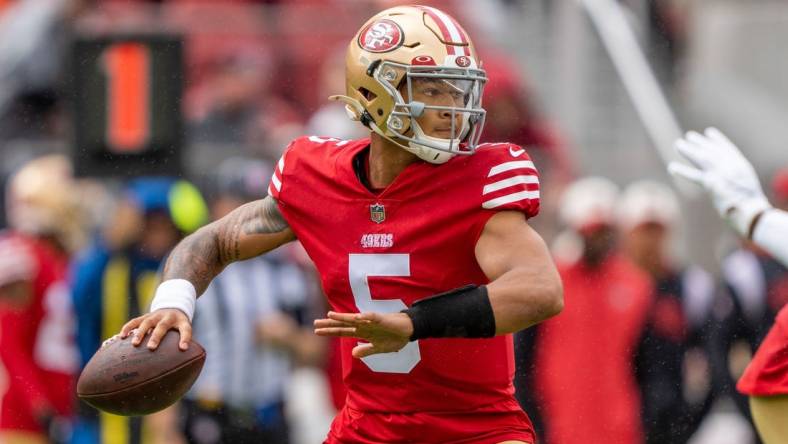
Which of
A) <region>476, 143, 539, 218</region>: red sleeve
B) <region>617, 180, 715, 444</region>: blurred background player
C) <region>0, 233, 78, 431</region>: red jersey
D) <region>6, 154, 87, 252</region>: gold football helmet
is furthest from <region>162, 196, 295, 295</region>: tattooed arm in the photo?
<region>6, 154, 87, 252</region>: gold football helmet

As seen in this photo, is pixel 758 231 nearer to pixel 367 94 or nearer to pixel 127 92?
pixel 367 94

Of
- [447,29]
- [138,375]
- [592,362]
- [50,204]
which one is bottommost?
[592,362]

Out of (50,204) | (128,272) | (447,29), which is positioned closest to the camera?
(447,29)

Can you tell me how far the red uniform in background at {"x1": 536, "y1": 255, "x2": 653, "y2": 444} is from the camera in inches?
307

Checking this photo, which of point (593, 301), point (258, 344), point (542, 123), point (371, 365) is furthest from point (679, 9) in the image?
point (371, 365)

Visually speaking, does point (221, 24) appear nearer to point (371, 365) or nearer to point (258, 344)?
point (258, 344)

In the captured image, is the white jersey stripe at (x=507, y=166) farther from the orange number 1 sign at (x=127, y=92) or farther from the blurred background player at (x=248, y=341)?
the orange number 1 sign at (x=127, y=92)

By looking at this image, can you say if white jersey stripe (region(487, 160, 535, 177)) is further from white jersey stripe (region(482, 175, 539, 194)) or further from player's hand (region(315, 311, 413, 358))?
player's hand (region(315, 311, 413, 358))

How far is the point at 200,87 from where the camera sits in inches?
410

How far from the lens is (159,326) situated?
15.2 feet

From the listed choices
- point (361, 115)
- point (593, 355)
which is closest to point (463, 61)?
point (361, 115)

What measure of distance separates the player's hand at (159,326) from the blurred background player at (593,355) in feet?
11.1

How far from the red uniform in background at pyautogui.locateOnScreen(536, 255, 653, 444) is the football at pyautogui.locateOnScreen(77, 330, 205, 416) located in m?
3.40

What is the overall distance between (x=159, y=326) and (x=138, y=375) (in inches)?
6.0
